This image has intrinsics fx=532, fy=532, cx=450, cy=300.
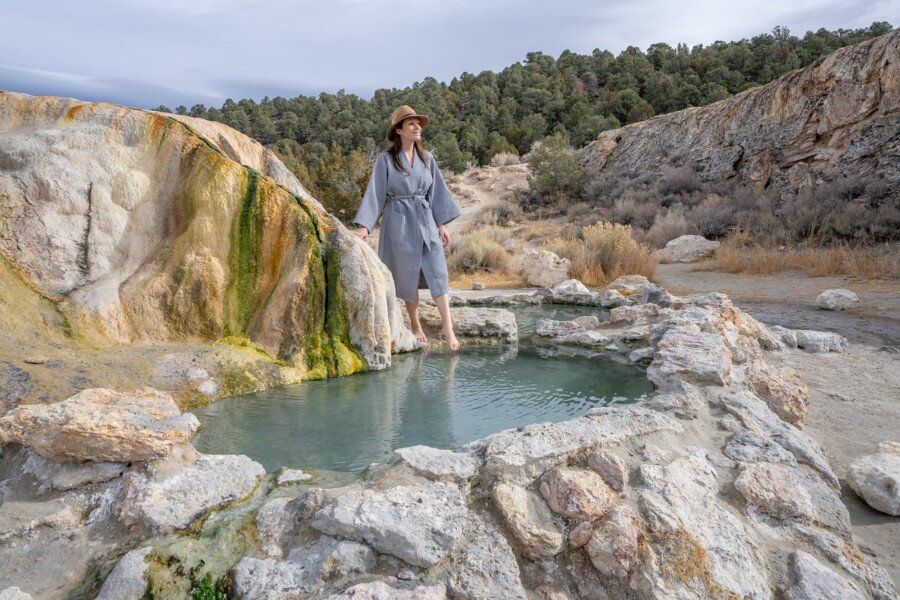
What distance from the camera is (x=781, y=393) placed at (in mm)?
2971

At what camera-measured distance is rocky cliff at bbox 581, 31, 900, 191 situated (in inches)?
418

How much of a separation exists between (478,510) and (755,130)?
48.8ft

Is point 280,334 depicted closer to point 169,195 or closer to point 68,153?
point 169,195

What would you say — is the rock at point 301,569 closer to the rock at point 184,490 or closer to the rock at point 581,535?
the rock at point 184,490

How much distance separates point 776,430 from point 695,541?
1.11 meters

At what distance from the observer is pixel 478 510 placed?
5.99 ft

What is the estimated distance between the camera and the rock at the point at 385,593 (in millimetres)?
1420

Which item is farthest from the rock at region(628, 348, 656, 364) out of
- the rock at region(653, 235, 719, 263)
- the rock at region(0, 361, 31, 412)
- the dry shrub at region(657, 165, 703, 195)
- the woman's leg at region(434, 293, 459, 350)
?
the dry shrub at region(657, 165, 703, 195)

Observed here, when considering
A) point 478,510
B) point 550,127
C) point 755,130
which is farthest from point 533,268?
point 550,127

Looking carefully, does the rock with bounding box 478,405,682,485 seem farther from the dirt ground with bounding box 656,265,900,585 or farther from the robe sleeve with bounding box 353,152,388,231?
the robe sleeve with bounding box 353,152,388,231

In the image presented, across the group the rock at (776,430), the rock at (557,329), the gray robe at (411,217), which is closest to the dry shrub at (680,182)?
the rock at (557,329)

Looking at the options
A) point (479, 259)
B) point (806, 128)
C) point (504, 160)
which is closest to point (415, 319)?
point (479, 259)

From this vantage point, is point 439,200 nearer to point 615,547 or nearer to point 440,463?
point 440,463

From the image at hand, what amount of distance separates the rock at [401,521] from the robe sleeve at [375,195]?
7.06ft
